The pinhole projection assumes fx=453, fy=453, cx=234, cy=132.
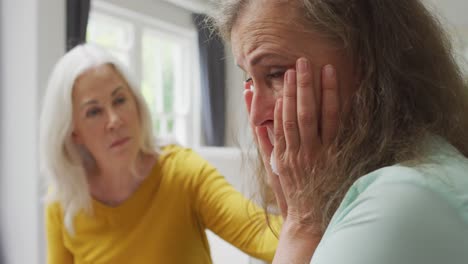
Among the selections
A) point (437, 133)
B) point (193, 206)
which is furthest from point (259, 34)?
point (193, 206)

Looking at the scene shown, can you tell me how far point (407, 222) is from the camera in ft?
1.52

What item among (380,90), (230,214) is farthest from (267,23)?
(230,214)

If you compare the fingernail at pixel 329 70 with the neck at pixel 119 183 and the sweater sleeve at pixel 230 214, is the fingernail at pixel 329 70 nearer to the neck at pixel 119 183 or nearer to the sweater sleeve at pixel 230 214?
the sweater sleeve at pixel 230 214

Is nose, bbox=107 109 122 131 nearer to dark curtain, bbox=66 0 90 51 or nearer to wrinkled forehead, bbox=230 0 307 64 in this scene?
wrinkled forehead, bbox=230 0 307 64

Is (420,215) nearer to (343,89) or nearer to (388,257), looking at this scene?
(388,257)

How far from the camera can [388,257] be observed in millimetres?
466

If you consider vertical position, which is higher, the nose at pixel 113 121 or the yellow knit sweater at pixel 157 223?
the nose at pixel 113 121

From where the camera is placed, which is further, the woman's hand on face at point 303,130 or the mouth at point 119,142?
the mouth at point 119,142

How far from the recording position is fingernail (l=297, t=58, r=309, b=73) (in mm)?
660

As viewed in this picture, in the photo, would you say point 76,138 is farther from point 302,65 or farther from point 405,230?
point 405,230

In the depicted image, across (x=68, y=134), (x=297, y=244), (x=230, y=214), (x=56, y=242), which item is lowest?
(x=56, y=242)

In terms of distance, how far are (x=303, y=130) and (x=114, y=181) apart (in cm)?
104

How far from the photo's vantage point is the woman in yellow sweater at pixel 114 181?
1.47 meters

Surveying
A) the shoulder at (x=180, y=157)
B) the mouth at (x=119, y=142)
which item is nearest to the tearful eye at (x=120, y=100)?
the mouth at (x=119, y=142)
